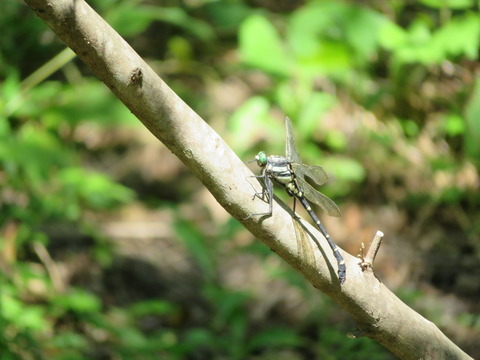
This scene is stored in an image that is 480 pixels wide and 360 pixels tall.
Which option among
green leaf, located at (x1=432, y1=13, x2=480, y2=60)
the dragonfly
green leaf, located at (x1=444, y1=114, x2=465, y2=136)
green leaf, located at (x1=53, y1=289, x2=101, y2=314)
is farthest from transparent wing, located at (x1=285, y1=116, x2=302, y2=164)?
green leaf, located at (x1=444, y1=114, x2=465, y2=136)

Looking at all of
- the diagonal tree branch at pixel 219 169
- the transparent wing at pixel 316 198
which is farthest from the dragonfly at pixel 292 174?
the diagonal tree branch at pixel 219 169

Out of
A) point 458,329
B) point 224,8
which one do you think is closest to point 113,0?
point 224,8

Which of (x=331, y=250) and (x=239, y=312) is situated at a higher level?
(x=331, y=250)

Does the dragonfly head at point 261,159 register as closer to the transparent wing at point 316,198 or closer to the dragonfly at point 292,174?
the dragonfly at point 292,174

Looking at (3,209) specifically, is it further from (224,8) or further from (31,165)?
(224,8)

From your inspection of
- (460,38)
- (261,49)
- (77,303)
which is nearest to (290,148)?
(77,303)

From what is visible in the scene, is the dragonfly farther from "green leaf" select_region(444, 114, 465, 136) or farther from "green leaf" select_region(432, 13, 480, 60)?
"green leaf" select_region(444, 114, 465, 136)
